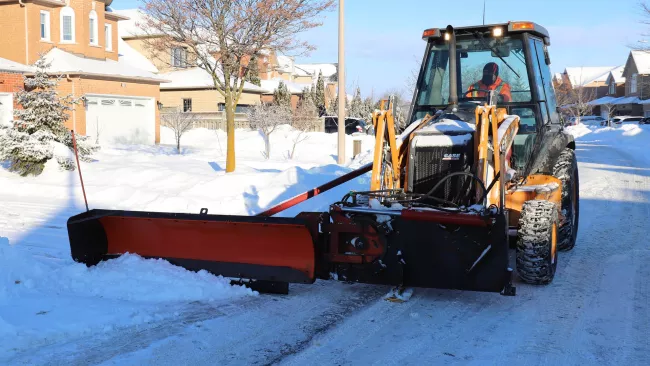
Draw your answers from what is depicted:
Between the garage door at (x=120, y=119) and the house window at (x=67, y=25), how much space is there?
9.65 ft

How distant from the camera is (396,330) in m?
5.05

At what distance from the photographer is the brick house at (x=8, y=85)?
21266 mm

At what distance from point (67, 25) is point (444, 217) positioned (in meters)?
25.9

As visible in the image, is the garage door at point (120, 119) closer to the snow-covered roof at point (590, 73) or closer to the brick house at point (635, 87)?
the brick house at point (635, 87)

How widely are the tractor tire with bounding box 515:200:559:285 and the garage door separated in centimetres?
2251

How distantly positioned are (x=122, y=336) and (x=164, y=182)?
352 inches

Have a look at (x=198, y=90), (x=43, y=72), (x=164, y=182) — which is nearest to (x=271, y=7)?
(x=164, y=182)

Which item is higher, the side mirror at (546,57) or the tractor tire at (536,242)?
Answer: the side mirror at (546,57)

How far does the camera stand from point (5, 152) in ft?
49.1

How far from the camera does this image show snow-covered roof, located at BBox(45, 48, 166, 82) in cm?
2529

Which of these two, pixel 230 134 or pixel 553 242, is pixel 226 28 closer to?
pixel 230 134

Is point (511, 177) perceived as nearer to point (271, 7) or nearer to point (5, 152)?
point (271, 7)

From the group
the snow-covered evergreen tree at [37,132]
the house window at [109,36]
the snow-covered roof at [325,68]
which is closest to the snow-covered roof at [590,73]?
the snow-covered roof at [325,68]

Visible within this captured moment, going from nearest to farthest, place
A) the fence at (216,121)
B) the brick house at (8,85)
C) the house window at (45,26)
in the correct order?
the brick house at (8,85)
the house window at (45,26)
the fence at (216,121)
